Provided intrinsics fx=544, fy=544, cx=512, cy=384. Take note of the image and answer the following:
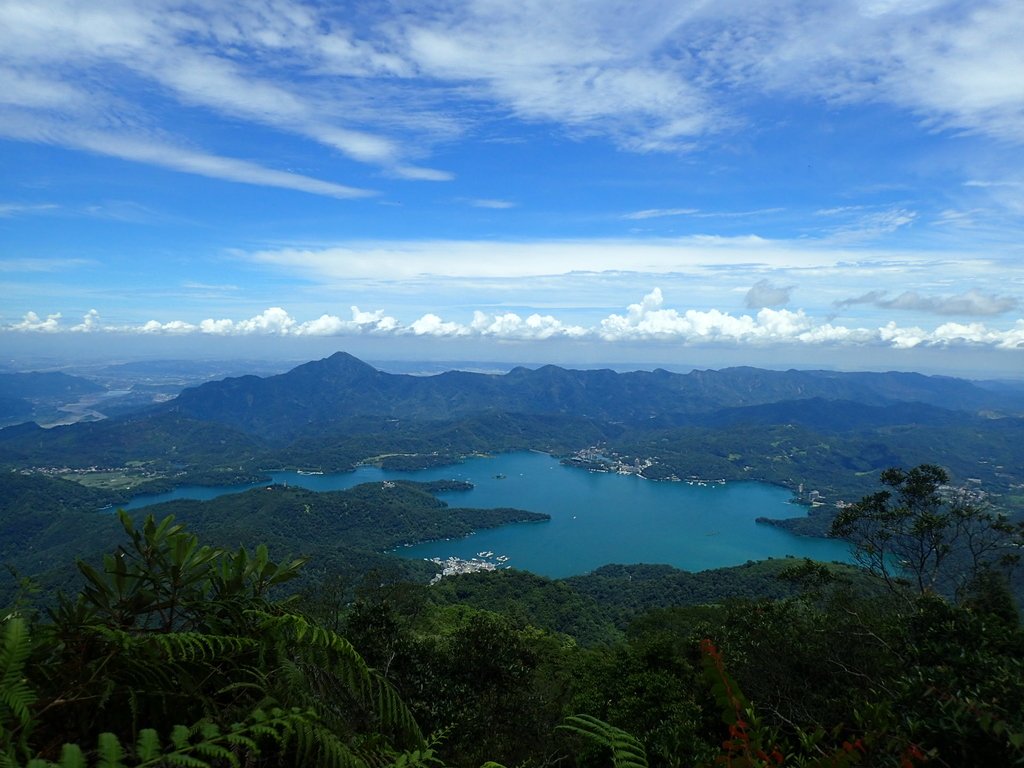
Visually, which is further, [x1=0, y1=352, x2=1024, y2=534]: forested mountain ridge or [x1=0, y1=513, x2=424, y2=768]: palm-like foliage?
[x1=0, y1=352, x2=1024, y2=534]: forested mountain ridge

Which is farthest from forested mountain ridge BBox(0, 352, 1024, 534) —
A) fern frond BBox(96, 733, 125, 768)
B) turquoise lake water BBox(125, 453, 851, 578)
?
fern frond BBox(96, 733, 125, 768)

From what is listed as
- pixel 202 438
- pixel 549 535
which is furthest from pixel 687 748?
pixel 202 438

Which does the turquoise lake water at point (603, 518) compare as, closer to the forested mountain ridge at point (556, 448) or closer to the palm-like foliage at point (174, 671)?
the forested mountain ridge at point (556, 448)

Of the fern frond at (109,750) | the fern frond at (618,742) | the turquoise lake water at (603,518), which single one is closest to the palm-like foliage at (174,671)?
the fern frond at (109,750)

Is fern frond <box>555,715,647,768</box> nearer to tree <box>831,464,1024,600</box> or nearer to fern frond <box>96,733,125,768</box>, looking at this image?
fern frond <box>96,733,125,768</box>

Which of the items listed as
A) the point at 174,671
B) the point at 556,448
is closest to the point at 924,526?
the point at 174,671
